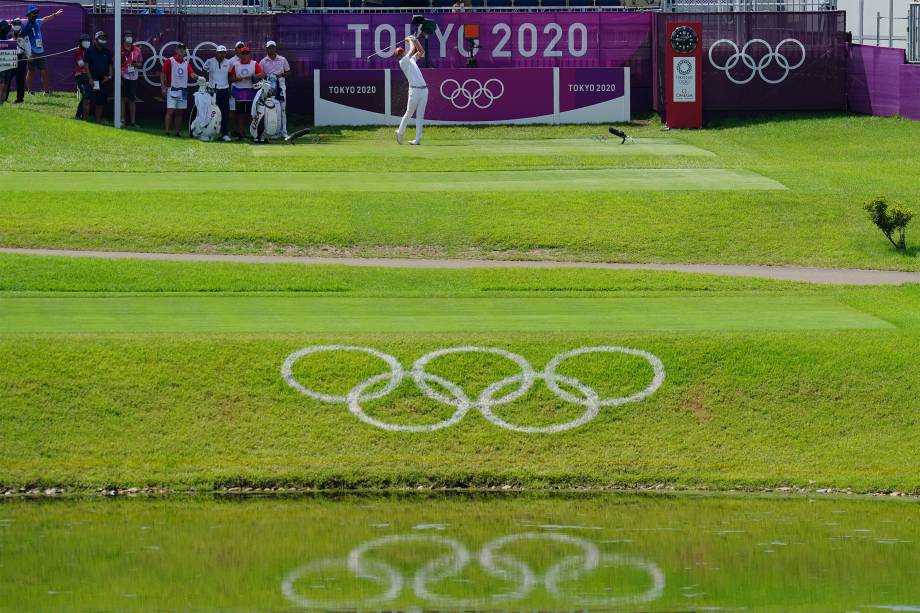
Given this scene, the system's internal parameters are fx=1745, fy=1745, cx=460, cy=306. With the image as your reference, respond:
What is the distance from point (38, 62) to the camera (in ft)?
165

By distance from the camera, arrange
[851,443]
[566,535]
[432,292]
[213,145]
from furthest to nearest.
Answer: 1. [213,145]
2. [432,292]
3. [851,443]
4. [566,535]

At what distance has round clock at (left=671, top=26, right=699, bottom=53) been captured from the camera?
50000mm

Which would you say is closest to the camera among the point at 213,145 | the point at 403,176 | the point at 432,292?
the point at 432,292

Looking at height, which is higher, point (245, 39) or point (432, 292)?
point (245, 39)

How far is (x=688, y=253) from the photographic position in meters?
31.1

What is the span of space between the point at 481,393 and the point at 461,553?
474 cm

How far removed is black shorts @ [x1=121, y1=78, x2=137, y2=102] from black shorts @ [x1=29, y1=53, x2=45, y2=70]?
8.66 ft

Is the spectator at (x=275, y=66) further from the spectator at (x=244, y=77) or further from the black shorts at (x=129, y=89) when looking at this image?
the black shorts at (x=129, y=89)

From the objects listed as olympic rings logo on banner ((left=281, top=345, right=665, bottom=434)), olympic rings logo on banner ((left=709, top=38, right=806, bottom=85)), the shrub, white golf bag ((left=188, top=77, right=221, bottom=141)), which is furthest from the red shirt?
olympic rings logo on banner ((left=281, top=345, right=665, bottom=434))

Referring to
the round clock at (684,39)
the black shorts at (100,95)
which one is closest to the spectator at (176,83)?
the black shorts at (100,95)

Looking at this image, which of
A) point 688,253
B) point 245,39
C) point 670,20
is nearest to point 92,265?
point 688,253

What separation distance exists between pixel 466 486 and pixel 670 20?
112 ft

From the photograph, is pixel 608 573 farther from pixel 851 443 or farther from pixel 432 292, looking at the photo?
pixel 432 292

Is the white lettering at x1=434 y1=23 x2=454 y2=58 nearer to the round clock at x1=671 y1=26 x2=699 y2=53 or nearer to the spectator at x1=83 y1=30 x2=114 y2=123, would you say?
the round clock at x1=671 y1=26 x2=699 y2=53
